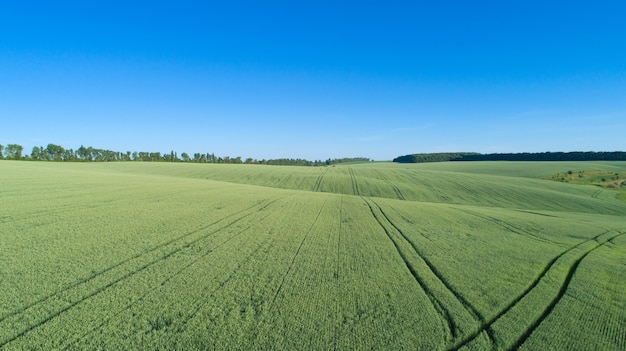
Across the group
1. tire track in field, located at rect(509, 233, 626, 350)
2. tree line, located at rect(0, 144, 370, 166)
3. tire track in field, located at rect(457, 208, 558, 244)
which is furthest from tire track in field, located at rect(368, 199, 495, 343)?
tree line, located at rect(0, 144, 370, 166)

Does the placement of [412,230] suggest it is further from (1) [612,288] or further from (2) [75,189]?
(2) [75,189]

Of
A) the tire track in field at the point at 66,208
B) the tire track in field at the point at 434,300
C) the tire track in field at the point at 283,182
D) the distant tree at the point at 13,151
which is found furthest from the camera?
the distant tree at the point at 13,151

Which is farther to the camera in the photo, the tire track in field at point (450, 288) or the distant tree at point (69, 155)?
the distant tree at point (69, 155)

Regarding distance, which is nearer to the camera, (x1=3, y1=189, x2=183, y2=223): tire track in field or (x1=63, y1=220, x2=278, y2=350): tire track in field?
(x1=63, y1=220, x2=278, y2=350): tire track in field

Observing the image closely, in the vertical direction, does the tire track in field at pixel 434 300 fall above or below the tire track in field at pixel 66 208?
below

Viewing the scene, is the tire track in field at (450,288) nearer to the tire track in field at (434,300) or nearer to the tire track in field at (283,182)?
the tire track in field at (434,300)

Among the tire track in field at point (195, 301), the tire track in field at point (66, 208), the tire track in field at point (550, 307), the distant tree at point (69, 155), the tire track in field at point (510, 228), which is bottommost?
the tire track in field at point (510, 228)

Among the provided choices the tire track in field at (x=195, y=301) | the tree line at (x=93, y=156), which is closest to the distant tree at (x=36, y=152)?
the tree line at (x=93, y=156)

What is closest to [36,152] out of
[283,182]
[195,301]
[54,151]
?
[54,151]

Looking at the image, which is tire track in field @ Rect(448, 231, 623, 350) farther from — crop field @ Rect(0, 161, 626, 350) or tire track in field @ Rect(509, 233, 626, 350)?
tire track in field @ Rect(509, 233, 626, 350)
